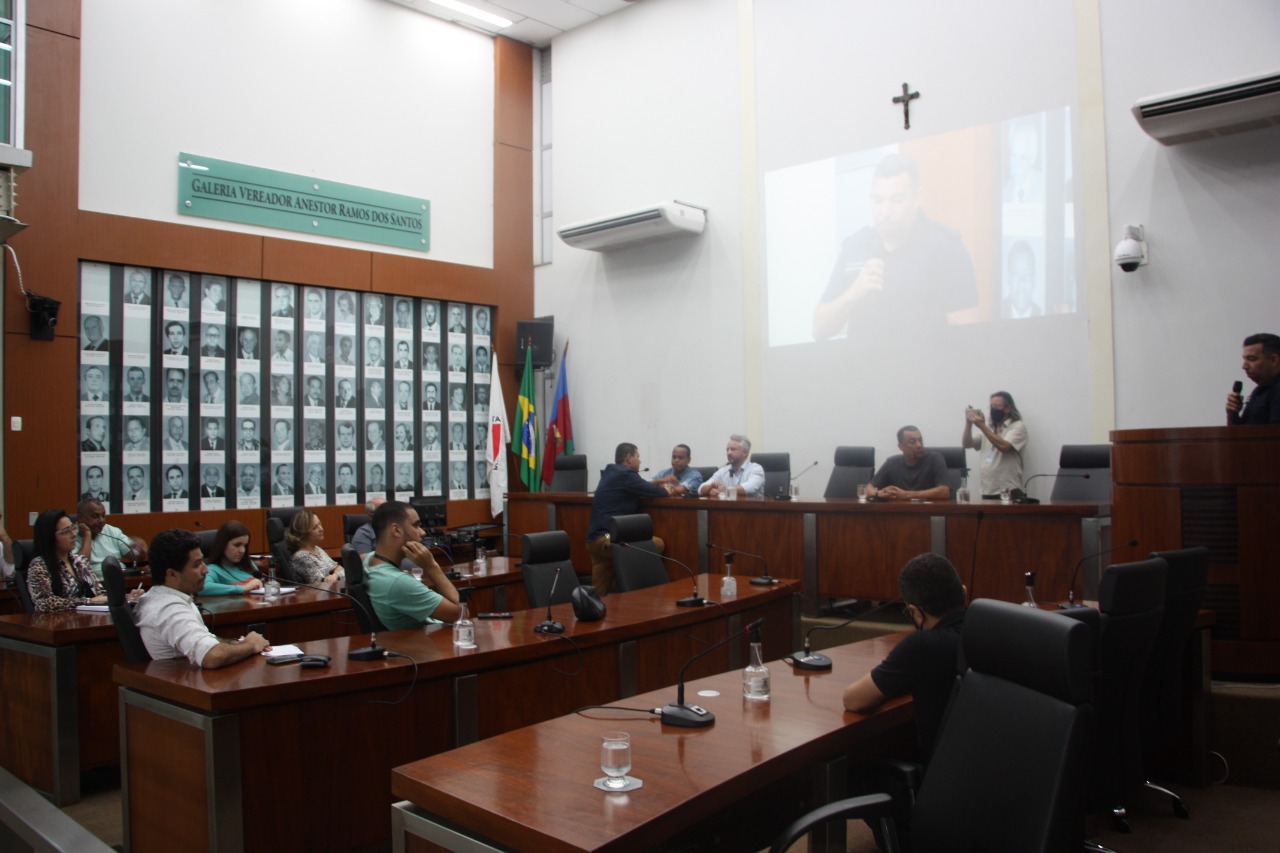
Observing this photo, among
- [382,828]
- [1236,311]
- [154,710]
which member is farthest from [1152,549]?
[154,710]

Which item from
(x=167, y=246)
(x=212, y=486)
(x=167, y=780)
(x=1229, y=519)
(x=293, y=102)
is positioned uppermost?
(x=293, y=102)

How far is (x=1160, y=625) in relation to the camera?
10.1ft

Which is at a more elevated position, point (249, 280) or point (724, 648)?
point (249, 280)

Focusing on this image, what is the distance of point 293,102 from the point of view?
795cm

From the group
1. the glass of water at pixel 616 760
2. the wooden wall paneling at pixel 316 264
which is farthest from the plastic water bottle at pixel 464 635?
the wooden wall paneling at pixel 316 264

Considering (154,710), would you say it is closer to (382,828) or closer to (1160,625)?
(382,828)

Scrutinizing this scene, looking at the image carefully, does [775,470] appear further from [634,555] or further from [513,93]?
[513,93]

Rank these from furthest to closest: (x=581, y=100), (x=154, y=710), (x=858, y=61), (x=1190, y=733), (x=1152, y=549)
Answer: (x=581, y=100)
(x=858, y=61)
(x=1152, y=549)
(x=1190, y=733)
(x=154, y=710)

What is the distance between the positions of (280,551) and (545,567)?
181cm

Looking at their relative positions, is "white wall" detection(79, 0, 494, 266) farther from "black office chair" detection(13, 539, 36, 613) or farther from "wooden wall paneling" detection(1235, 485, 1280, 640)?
"wooden wall paneling" detection(1235, 485, 1280, 640)

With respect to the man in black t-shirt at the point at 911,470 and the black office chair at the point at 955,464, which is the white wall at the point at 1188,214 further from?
the man in black t-shirt at the point at 911,470

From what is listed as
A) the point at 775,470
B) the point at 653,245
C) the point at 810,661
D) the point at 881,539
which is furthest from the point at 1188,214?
the point at 810,661

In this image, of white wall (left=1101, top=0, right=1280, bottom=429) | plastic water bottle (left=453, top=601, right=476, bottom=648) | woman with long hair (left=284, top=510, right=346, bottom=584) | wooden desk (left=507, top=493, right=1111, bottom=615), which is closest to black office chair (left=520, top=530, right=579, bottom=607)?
plastic water bottle (left=453, top=601, right=476, bottom=648)

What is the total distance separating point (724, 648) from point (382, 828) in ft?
5.89
